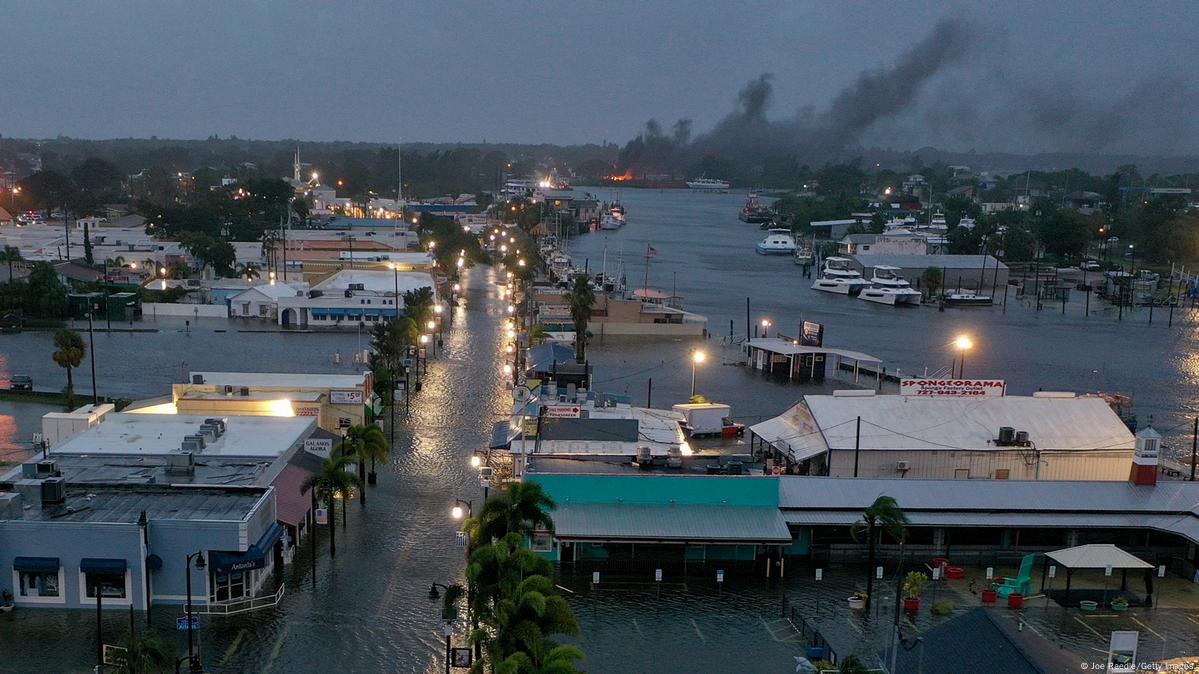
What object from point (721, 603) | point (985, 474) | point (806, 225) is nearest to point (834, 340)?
point (985, 474)

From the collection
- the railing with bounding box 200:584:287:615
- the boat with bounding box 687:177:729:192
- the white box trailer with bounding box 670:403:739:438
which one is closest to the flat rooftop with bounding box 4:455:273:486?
the railing with bounding box 200:584:287:615

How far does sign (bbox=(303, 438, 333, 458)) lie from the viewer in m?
16.0

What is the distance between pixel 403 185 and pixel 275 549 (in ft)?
352

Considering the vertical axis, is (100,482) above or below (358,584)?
above

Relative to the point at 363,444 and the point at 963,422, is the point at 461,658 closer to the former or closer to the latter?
the point at 363,444

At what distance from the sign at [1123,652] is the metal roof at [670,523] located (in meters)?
4.27

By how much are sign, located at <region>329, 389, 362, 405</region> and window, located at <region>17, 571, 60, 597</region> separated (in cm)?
735

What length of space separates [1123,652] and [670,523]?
554 centimetres

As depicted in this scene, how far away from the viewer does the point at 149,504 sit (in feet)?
41.2

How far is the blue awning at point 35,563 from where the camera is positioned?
38.4 feet

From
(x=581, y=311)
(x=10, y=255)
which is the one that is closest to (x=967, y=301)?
(x=581, y=311)

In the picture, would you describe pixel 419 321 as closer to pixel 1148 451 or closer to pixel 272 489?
pixel 272 489

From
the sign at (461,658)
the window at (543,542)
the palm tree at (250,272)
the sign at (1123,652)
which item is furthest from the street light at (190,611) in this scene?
the palm tree at (250,272)

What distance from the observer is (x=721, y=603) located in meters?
12.9
